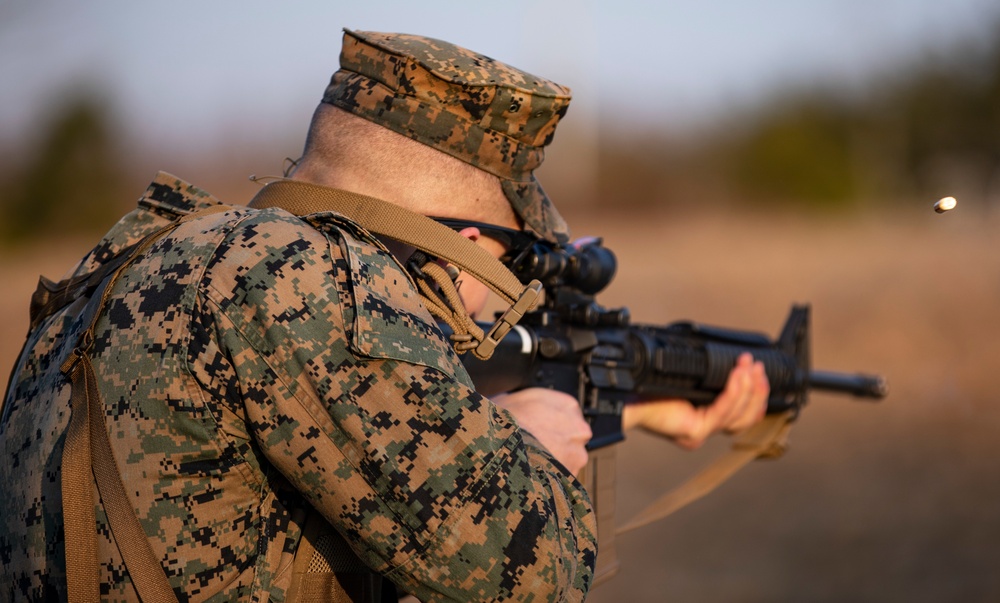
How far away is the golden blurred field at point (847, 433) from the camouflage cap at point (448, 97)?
4554 mm

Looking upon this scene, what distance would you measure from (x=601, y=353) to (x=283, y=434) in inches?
78.7

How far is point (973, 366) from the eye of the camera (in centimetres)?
1116

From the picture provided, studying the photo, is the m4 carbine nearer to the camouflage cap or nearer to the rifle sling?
the rifle sling

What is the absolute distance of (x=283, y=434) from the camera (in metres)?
1.95

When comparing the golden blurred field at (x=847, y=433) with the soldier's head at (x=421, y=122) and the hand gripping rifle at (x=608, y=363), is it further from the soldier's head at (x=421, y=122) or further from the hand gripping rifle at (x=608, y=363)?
the soldier's head at (x=421, y=122)

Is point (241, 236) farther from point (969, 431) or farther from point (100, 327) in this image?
point (969, 431)

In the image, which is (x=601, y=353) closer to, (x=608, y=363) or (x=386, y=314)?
(x=608, y=363)

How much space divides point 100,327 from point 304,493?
1.75ft

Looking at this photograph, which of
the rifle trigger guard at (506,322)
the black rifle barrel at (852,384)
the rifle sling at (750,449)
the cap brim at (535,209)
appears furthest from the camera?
the black rifle barrel at (852,384)

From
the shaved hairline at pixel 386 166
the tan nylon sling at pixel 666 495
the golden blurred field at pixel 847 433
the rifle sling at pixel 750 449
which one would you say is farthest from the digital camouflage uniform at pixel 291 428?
the golden blurred field at pixel 847 433

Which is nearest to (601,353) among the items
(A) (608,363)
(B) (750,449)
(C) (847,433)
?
(A) (608,363)

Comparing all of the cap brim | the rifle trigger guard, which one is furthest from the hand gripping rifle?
the rifle trigger guard

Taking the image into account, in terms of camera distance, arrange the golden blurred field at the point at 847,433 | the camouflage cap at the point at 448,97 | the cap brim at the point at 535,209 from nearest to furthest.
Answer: the camouflage cap at the point at 448,97 < the cap brim at the point at 535,209 < the golden blurred field at the point at 847,433

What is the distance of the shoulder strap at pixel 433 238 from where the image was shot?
241 cm
